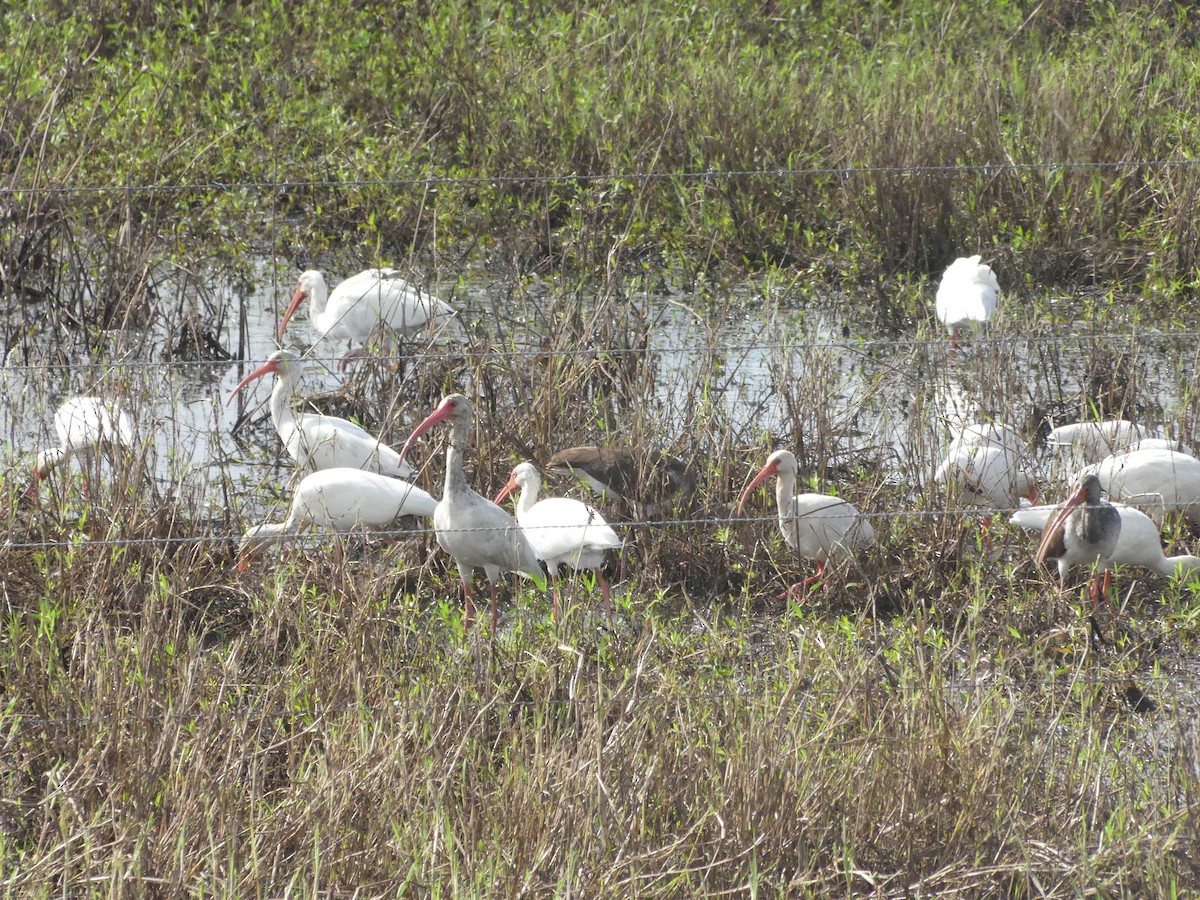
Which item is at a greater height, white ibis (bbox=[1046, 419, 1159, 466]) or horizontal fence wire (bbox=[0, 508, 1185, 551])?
white ibis (bbox=[1046, 419, 1159, 466])

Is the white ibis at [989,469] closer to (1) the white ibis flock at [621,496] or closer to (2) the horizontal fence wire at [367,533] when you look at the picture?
(1) the white ibis flock at [621,496]

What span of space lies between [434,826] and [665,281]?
552 cm

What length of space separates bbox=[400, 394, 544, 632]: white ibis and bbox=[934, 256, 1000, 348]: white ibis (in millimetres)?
2620

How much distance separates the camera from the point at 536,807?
2795 mm

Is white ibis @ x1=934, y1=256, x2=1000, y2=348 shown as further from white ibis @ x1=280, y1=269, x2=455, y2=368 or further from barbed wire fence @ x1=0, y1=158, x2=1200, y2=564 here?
white ibis @ x1=280, y1=269, x2=455, y2=368

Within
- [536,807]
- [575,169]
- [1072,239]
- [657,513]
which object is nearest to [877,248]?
[1072,239]

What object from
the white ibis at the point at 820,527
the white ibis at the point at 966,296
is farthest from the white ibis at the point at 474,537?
the white ibis at the point at 966,296

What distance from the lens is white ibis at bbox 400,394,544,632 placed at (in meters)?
4.55

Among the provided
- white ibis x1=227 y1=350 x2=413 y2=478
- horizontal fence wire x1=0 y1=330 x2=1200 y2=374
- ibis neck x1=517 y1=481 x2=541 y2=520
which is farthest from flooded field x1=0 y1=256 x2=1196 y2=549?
ibis neck x1=517 y1=481 x2=541 y2=520

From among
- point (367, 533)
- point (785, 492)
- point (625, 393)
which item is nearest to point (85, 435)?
point (367, 533)

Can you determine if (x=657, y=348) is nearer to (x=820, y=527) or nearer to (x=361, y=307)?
(x=361, y=307)

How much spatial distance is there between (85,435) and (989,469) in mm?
2715

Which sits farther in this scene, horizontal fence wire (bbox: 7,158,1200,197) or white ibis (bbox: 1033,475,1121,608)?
horizontal fence wire (bbox: 7,158,1200,197)

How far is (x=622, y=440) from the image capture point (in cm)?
523
